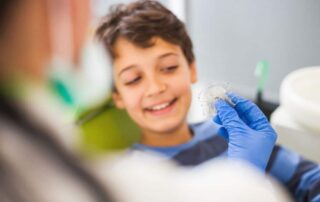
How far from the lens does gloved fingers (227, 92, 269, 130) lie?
0.80 m

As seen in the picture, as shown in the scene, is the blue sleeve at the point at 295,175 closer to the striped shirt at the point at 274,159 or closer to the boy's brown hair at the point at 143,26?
the striped shirt at the point at 274,159

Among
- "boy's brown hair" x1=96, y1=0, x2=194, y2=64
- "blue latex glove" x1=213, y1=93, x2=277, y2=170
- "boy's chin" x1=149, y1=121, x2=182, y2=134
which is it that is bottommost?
"boy's chin" x1=149, y1=121, x2=182, y2=134

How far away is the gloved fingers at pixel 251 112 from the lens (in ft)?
2.63

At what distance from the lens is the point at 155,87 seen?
1017 millimetres

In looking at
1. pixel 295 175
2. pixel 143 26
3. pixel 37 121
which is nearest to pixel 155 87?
pixel 143 26

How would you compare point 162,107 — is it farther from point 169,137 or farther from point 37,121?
point 37,121

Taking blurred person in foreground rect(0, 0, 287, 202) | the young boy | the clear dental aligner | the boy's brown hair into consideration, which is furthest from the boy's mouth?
blurred person in foreground rect(0, 0, 287, 202)

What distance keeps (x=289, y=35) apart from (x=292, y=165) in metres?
0.33

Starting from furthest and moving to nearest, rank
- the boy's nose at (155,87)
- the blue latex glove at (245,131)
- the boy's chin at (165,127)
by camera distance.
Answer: the boy's chin at (165,127)
the boy's nose at (155,87)
the blue latex glove at (245,131)

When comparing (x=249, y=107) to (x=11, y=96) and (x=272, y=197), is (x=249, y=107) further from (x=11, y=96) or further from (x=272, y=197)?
(x=11, y=96)

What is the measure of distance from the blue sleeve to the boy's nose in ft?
1.02

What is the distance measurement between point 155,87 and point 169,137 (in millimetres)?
200

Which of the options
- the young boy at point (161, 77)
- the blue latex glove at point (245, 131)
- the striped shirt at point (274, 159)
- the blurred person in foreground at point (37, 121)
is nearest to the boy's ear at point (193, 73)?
the young boy at point (161, 77)

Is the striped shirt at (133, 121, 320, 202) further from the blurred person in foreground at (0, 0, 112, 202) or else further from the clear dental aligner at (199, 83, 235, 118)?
the blurred person in foreground at (0, 0, 112, 202)
